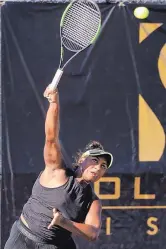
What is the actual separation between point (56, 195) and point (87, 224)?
0.26 m

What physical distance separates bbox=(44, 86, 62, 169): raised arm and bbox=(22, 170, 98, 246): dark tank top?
0.48 feet

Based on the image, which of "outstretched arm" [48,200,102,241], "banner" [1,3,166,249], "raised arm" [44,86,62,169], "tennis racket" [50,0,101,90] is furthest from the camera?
"banner" [1,3,166,249]

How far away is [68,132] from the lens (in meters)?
5.18

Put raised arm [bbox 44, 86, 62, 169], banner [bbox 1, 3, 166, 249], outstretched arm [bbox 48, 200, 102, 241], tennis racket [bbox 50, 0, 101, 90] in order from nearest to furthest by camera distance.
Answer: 1. outstretched arm [bbox 48, 200, 102, 241]
2. raised arm [bbox 44, 86, 62, 169]
3. tennis racket [bbox 50, 0, 101, 90]
4. banner [bbox 1, 3, 166, 249]

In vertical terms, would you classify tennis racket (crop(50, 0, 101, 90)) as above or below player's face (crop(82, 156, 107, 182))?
above

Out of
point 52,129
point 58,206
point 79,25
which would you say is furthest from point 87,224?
point 79,25

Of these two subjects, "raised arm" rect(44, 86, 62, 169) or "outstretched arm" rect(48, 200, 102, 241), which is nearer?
"outstretched arm" rect(48, 200, 102, 241)

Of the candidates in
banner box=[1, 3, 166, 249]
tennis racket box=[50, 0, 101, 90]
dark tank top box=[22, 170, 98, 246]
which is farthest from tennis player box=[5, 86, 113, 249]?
banner box=[1, 3, 166, 249]

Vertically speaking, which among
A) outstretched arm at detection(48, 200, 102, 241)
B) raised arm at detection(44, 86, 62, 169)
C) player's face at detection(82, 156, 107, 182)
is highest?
raised arm at detection(44, 86, 62, 169)

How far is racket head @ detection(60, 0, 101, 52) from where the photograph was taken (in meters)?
4.07

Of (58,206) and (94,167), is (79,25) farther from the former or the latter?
(58,206)

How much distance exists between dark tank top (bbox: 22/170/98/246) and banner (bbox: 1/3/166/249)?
4.74ft

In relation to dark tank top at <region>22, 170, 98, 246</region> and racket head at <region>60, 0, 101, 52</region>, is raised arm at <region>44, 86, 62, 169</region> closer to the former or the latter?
dark tank top at <region>22, 170, 98, 246</region>

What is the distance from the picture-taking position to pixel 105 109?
5.20 meters
